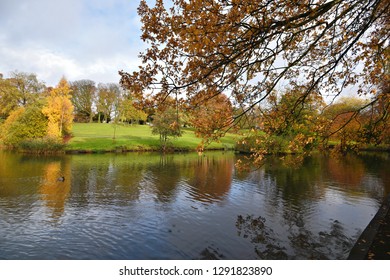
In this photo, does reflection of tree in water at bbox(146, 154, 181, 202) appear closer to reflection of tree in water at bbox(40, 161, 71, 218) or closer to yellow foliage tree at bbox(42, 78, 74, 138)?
reflection of tree in water at bbox(40, 161, 71, 218)

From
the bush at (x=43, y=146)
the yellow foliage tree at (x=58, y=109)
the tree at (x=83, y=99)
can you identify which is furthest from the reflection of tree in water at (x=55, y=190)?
the tree at (x=83, y=99)

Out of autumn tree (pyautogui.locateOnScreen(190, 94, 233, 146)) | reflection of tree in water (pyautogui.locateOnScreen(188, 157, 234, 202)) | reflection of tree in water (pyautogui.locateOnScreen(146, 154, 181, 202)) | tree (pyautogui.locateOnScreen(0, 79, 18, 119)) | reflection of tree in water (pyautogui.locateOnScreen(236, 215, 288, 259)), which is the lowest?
reflection of tree in water (pyautogui.locateOnScreen(146, 154, 181, 202))

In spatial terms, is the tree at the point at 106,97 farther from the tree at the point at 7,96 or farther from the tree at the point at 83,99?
the tree at the point at 7,96

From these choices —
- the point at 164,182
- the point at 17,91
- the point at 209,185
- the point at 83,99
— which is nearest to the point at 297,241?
the point at 209,185

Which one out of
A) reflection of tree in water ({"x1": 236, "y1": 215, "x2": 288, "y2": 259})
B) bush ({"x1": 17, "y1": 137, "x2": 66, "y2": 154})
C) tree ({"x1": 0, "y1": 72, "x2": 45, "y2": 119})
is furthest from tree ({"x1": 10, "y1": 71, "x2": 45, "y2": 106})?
reflection of tree in water ({"x1": 236, "y1": 215, "x2": 288, "y2": 259})

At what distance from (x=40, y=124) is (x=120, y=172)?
76.8ft

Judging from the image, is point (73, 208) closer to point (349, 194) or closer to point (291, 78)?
point (291, 78)

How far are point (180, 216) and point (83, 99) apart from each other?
67833 mm

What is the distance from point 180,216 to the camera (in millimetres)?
11672

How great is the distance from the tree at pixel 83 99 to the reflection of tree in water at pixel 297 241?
221 feet

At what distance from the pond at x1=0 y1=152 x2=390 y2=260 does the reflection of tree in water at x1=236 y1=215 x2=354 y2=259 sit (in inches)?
1.3

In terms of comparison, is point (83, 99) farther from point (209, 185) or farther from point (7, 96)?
point (209, 185)

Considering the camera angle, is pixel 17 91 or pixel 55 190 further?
pixel 17 91

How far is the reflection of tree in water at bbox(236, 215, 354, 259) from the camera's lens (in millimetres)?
8252
